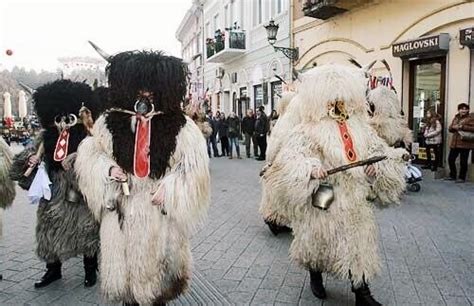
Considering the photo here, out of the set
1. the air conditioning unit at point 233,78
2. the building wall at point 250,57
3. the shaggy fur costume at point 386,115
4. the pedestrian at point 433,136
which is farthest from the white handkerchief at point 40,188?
the air conditioning unit at point 233,78

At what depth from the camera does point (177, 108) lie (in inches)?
119

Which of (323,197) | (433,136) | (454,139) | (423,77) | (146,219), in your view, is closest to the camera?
(146,219)

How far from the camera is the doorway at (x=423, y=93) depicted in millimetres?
10594

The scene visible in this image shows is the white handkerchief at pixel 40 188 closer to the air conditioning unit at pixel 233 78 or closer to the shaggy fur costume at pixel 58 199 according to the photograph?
the shaggy fur costume at pixel 58 199

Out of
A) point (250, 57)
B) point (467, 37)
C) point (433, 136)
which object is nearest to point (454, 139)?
point (433, 136)

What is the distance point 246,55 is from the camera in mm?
22234

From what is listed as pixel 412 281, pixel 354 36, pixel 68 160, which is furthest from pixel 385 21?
pixel 68 160

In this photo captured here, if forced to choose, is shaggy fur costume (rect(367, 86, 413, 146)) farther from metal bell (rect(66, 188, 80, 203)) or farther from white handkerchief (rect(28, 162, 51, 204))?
white handkerchief (rect(28, 162, 51, 204))

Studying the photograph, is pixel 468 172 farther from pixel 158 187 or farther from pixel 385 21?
pixel 158 187

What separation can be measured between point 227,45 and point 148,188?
19963mm

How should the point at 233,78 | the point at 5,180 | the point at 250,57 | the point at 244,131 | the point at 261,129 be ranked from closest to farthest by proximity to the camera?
1. the point at 5,180
2. the point at 261,129
3. the point at 244,131
4. the point at 250,57
5. the point at 233,78

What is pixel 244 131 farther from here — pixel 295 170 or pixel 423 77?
pixel 295 170

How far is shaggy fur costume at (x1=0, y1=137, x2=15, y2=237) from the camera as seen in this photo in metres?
4.20

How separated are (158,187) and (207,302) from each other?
52.6 inches
